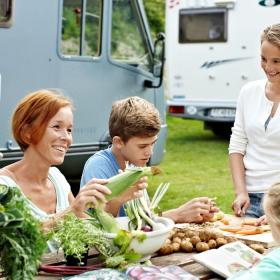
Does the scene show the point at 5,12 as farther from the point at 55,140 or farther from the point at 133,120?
the point at 55,140

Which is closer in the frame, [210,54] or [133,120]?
[133,120]

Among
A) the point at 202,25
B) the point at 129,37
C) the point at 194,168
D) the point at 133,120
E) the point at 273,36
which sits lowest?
the point at 194,168

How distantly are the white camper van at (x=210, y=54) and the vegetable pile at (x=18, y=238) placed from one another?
10157 mm

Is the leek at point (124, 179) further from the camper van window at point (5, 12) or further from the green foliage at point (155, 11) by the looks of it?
the green foliage at point (155, 11)

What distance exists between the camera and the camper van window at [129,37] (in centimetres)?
756

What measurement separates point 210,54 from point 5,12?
6.91m

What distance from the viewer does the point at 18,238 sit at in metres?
1.90

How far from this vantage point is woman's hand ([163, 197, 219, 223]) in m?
3.25

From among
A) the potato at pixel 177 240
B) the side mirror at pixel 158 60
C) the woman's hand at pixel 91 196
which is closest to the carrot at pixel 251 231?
the potato at pixel 177 240

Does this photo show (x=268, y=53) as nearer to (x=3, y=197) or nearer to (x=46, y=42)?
(x=3, y=197)

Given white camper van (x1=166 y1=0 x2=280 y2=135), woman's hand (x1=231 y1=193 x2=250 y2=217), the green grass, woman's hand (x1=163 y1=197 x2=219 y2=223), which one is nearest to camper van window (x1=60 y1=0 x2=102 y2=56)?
the green grass

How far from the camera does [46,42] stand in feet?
21.1

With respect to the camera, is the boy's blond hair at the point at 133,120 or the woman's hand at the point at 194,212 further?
the woman's hand at the point at 194,212

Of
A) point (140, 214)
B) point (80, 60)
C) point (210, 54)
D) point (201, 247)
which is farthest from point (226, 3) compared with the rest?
point (140, 214)
